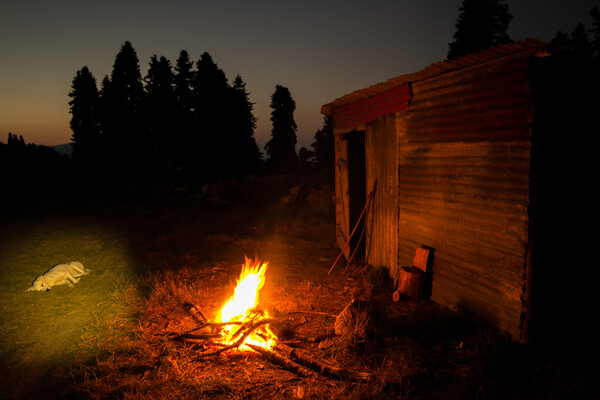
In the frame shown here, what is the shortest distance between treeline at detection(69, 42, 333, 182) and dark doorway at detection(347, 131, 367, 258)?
24.1m

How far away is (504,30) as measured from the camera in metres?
23.5

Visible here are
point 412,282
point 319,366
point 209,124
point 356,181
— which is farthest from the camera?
point 209,124

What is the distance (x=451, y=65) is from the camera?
16.3ft

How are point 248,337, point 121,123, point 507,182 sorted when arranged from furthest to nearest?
point 121,123 < point 248,337 < point 507,182

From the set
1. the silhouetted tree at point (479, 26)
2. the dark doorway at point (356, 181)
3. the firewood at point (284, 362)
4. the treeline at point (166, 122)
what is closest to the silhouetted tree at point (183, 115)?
the treeline at point (166, 122)

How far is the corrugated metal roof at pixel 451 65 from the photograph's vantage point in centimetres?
385

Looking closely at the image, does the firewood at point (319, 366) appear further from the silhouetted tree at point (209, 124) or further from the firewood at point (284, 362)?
the silhouetted tree at point (209, 124)

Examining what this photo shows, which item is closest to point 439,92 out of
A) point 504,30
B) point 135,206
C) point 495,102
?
point 495,102

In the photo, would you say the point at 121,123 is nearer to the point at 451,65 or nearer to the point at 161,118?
the point at 161,118

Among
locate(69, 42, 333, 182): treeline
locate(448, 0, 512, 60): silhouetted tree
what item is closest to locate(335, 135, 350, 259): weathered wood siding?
locate(448, 0, 512, 60): silhouetted tree

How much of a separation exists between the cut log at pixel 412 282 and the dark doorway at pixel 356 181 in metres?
2.51

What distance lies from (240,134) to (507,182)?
105ft

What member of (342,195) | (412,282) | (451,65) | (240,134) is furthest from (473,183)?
(240,134)

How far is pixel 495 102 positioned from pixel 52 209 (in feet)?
69.4
